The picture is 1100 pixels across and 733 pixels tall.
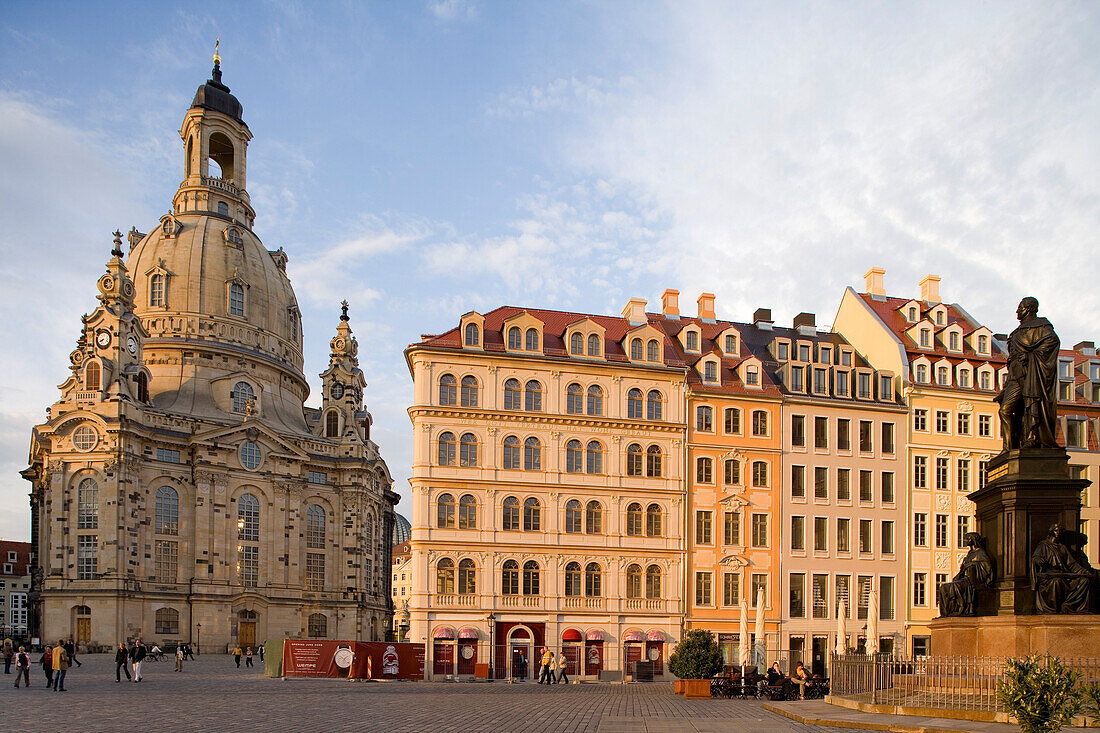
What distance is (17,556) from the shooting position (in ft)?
534

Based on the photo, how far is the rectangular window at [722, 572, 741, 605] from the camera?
57.4 metres

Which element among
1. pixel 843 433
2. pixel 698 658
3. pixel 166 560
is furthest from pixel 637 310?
pixel 166 560

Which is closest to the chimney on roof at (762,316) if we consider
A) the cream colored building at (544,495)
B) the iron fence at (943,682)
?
the cream colored building at (544,495)

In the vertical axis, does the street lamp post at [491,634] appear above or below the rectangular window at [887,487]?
below

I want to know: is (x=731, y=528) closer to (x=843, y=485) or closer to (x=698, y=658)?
(x=843, y=485)

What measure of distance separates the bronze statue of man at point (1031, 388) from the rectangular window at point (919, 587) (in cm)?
3729

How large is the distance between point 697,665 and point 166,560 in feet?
215

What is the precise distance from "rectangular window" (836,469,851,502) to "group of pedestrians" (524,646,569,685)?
17.8 m

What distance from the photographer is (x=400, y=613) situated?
624ft

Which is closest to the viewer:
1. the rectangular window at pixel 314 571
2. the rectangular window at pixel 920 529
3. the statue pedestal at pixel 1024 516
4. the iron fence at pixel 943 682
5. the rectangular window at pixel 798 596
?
the iron fence at pixel 943 682

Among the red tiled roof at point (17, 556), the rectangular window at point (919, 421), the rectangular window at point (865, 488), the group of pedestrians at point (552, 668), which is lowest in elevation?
the red tiled roof at point (17, 556)

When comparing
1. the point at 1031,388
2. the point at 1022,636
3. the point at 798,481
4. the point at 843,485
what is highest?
the point at 1031,388

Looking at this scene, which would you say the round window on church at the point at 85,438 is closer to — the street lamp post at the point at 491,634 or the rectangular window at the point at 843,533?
the street lamp post at the point at 491,634

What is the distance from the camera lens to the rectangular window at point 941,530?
60141 millimetres
